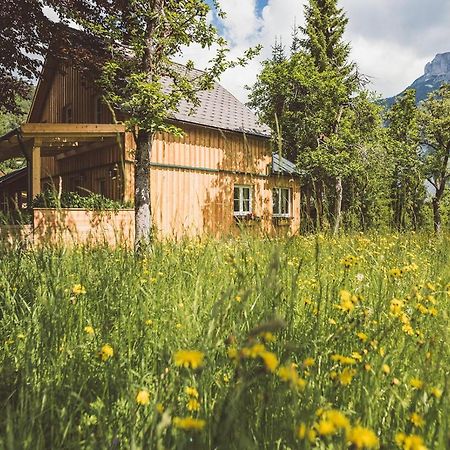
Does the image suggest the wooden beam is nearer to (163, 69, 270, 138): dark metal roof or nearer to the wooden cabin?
the wooden cabin

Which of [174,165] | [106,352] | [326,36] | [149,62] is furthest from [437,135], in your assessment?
[106,352]

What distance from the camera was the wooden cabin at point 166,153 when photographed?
1198 cm

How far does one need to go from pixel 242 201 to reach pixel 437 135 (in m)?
14.7

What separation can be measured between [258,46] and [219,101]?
944 cm

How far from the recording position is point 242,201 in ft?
53.2

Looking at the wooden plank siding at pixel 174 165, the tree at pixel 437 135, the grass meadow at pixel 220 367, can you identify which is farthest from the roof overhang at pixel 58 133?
the tree at pixel 437 135

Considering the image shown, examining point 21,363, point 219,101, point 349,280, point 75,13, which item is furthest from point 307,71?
point 21,363

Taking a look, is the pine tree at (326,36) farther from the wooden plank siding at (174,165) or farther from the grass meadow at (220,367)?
the grass meadow at (220,367)

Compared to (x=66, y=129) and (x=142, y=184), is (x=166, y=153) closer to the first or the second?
(x=66, y=129)

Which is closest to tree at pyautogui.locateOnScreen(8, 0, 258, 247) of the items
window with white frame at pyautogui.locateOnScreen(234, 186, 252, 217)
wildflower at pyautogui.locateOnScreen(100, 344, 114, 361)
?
wildflower at pyautogui.locateOnScreen(100, 344, 114, 361)

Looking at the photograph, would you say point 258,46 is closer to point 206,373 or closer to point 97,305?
point 97,305

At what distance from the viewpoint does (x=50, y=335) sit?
143 centimetres

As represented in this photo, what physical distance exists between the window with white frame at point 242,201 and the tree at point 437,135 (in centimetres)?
1192

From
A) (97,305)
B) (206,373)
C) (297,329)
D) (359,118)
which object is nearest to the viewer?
(206,373)
